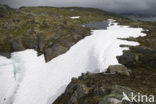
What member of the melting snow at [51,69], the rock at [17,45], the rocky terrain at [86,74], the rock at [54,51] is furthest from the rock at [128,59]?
the rock at [17,45]

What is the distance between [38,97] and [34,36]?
62.5 ft

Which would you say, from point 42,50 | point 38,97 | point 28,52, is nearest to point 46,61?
point 42,50

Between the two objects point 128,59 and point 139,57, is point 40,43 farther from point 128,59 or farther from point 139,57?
point 139,57

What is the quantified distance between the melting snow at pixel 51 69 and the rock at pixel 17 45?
3659 mm

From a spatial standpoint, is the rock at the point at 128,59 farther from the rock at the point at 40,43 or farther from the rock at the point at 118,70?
the rock at the point at 40,43

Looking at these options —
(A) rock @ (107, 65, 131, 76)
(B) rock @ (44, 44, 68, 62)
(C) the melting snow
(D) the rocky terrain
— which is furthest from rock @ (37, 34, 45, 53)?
(A) rock @ (107, 65, 131, 76)

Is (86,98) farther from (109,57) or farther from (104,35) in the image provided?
(104,35)

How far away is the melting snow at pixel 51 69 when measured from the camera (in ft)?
79.6

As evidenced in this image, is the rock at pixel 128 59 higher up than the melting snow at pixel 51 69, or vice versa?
the rock at pixel 128 59

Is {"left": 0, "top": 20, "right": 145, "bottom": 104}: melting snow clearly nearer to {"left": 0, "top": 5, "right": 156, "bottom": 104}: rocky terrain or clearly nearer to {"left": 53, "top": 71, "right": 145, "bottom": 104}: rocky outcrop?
{"left": 0, "top": 5, "right": 156, "bottom": 104}: rocky terrain

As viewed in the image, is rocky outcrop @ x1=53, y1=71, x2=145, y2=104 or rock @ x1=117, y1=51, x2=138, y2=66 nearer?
rocky outcrop @ x1=53, y1=71, x2=145, y2=104

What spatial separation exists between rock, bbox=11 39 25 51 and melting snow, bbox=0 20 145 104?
3659mm

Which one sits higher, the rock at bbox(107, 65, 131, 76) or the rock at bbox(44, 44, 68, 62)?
the rock at bbox(107, 65, 131, 76)

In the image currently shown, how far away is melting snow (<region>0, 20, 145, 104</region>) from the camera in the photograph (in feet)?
79.6
